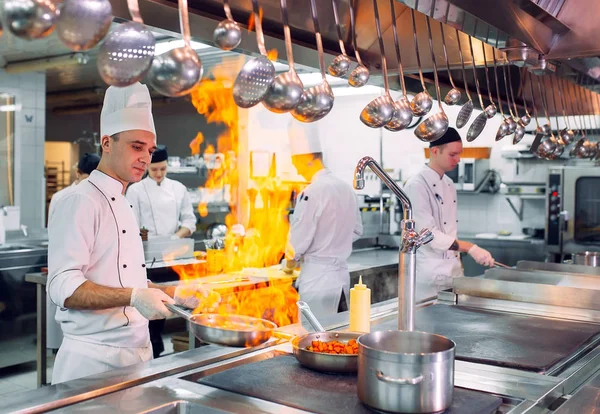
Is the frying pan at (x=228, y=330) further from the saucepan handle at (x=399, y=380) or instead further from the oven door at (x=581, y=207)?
the oven door at (x=581, y=207)

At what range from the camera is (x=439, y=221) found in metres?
4.14

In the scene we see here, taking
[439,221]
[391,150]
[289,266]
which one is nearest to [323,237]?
[289,266]

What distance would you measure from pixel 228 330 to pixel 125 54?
0.82 m

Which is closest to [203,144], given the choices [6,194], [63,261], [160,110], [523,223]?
[160,110]

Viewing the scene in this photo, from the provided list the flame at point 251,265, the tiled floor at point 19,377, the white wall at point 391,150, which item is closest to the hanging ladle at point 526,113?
the flame at point 251,265

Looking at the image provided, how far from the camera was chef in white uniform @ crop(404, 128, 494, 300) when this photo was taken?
12.7 feet

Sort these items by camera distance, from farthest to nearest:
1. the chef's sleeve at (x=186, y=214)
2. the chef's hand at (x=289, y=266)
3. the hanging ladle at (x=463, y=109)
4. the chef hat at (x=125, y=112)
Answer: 1. the chef's sleeve at (x=186, y=214)
2. the chef's hand at (x=289, y=266)
3. the hanging ladle at (x=463, y=109)
4. the chef hat at (x=125, y=112)

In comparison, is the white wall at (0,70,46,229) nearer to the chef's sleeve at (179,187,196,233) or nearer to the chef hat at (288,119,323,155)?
the chef's sleeve at (179,187,196,233)

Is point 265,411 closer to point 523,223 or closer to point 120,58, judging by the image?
point 120,58

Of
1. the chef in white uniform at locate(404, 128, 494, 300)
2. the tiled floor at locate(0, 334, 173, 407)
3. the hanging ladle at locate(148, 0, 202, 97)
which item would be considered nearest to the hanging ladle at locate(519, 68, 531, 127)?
the chef in white uniform at locate(404, 128, 494, 300)

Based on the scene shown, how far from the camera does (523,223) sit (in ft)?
24.8

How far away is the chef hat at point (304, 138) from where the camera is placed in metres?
4.11

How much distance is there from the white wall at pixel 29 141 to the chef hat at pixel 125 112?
5883 mm

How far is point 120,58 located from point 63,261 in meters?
1.18
